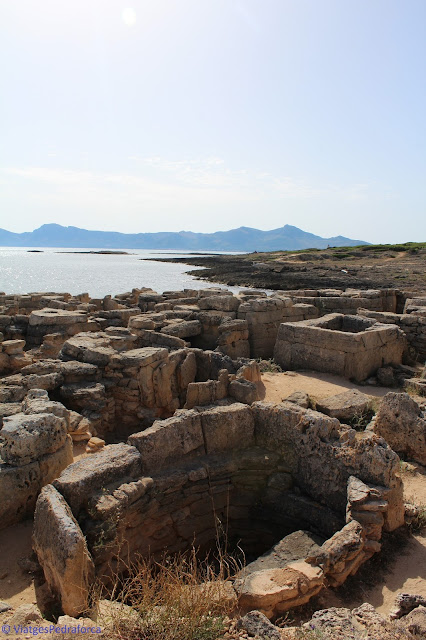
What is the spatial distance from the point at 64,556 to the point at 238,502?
2.34 metres

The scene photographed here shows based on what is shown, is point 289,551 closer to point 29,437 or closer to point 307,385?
point 29,437

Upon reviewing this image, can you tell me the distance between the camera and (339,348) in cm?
967

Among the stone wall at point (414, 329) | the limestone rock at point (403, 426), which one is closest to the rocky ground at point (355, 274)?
the stone wall at point (414, 329)

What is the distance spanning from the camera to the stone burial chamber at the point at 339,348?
954cm

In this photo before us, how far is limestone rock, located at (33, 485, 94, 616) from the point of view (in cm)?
355

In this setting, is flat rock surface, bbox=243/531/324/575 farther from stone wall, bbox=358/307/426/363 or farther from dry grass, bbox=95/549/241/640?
stone wall, bbox=358/307/426/363

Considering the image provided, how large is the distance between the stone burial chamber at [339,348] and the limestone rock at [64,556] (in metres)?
7.08

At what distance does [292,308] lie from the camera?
515 inches

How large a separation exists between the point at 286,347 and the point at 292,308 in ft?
8.86

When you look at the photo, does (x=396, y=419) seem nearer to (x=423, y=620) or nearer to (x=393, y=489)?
(x=393, y=489)

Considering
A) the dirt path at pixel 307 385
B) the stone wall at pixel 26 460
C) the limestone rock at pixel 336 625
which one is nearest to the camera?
the limestone rock at pixel 336 625

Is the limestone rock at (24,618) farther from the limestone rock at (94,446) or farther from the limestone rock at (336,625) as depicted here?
the limestone rock at (94,446)

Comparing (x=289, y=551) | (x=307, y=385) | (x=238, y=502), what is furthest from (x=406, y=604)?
(x=307, y=385)

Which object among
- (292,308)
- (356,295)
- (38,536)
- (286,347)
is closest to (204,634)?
(38,536)
